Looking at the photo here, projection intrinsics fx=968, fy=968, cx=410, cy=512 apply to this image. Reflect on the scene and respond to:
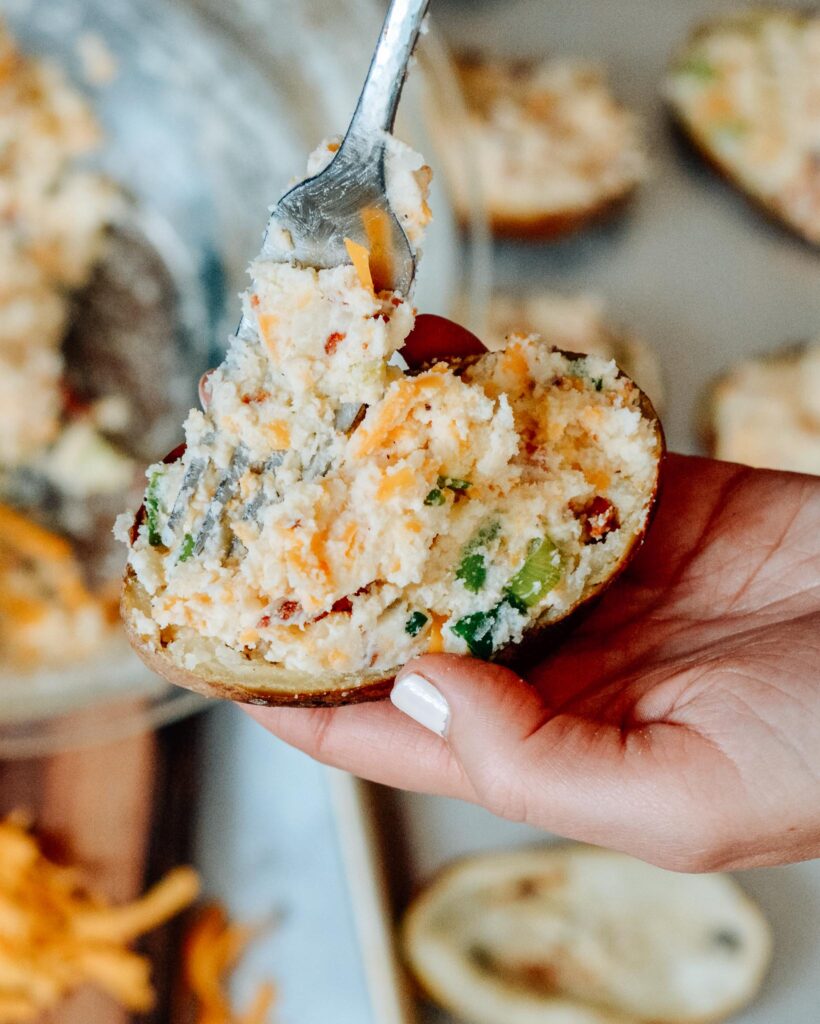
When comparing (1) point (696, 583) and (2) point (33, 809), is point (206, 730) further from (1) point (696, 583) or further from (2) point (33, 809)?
(1) point (696, 583)

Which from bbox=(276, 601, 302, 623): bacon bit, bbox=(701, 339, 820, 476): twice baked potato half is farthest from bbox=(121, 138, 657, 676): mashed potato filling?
bbox=(701, 339, 820, 476): twice baked potato half

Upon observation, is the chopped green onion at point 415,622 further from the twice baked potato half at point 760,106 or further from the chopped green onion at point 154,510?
the twice baked potato half at point 760,106

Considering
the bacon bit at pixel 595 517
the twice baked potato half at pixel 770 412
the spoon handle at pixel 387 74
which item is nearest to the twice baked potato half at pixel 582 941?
the twice baked potato half at pixel 770 412

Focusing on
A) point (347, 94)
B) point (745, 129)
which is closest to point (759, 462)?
point (745, 129)

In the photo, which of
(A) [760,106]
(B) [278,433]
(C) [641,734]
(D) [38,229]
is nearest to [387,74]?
(B) [278,433]

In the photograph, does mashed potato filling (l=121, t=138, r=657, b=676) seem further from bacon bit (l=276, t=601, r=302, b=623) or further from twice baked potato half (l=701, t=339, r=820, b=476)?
twice baked potato half (l=701, t=339, r=820, b=476)

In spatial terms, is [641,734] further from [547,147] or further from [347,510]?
[547,147]
